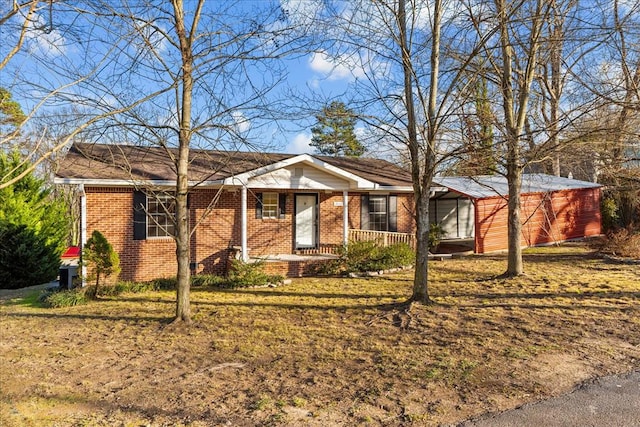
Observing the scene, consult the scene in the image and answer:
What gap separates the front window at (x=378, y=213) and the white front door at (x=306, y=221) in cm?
243

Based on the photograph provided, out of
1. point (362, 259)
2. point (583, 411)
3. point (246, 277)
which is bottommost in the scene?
point (583, 411)

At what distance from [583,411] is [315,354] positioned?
3166 millimetres

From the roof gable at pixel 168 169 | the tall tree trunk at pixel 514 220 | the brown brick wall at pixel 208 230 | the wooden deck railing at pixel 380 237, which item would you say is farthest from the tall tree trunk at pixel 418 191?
the wooden deck railing at pixel 380 237

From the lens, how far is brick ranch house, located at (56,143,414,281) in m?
11.5

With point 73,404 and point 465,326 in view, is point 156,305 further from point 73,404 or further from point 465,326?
point 465,326

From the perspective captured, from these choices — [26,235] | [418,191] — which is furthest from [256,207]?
[26,235]

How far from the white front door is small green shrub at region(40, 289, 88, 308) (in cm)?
661

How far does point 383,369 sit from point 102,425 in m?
3.07

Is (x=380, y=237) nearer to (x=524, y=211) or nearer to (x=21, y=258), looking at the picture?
(x=524, y=211)

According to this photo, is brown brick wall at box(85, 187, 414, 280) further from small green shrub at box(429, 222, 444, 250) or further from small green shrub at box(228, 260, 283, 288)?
small green shrub at box(429, 222, 444, 250)

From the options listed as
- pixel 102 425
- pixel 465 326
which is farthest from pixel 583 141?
pixel 102 425

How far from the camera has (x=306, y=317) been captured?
26.6ft

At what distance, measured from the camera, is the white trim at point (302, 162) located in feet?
39.2

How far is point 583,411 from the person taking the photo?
4082mm
